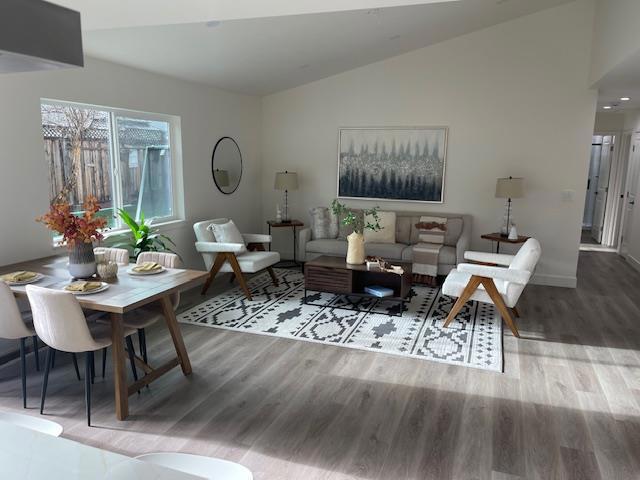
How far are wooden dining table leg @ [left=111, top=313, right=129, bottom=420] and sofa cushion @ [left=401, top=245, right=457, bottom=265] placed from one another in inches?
149

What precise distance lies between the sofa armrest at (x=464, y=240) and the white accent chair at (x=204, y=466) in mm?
4684

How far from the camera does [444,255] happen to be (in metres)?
5.66

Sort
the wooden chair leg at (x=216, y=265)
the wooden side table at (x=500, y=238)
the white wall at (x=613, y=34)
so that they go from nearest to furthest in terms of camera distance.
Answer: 1. the white wall at (x=613, y=34)
2. the wooden chair leg at (x=216, y=265)
3. the wooden side table at (x=500, y=238)

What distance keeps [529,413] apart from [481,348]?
38.9 inches

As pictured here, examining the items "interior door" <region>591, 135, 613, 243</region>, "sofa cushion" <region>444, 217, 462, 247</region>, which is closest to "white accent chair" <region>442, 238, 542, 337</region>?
"sofa cushion" <region>444, 217, 462, 247</region>

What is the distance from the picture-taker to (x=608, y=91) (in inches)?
223

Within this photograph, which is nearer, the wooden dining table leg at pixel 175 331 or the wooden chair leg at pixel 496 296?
the wooden dining table leg at pixel 175 331

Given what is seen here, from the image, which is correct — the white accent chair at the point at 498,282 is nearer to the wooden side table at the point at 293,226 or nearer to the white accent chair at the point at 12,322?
the wooden side table at the point at 293,226

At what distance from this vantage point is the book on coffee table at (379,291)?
15.2ft

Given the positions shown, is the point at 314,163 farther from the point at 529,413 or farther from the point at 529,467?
the point at 529,467

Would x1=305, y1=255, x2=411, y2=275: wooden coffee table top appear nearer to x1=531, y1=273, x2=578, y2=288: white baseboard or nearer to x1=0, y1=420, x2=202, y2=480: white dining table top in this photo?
x1=531, y1=273, x2=578, y2=288: white baseboard

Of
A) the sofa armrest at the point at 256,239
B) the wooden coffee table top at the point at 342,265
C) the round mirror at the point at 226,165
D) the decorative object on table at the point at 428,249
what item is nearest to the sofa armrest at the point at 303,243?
the sofa armrest at the point at 256,239

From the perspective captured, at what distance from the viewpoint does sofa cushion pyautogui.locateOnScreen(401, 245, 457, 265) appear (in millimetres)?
5633

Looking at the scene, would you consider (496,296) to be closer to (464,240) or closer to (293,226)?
(464,240)
